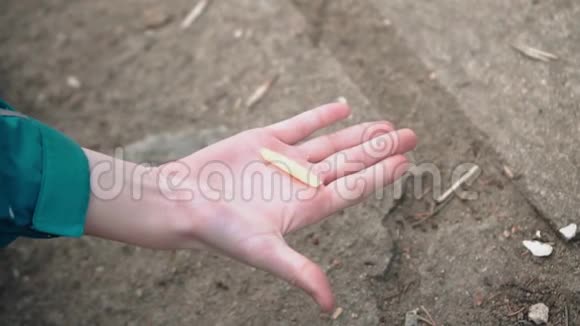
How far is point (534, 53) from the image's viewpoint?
1.65 metres

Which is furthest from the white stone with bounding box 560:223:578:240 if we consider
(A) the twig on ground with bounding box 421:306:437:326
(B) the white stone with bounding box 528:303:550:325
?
(A) the twig on ground with bounding box 421:306:437:326

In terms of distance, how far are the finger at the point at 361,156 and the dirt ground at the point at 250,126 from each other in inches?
7.8

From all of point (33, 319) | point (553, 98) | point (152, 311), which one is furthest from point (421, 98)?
point (33, 319)

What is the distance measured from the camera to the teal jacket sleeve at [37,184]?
1211 millimetres

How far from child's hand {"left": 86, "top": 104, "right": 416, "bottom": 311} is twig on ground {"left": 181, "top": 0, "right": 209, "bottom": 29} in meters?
0.74

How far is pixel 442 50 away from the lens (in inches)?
68.9

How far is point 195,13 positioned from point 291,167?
882mm

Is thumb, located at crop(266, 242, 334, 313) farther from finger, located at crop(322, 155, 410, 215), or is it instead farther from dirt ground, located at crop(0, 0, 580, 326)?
dirt ground, located at crop(0, 0, 580, 326)

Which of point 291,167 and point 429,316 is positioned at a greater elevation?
point 291,167

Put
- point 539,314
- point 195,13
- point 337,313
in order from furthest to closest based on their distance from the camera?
point 195,13 < point 337,313 < point 539,314

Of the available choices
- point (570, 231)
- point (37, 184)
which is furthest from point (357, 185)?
point (37, 184)

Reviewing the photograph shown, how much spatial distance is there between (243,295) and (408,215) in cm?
40

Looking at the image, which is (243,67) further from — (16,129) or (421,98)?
(16,129)

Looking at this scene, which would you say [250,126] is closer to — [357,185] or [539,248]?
[357,185]
